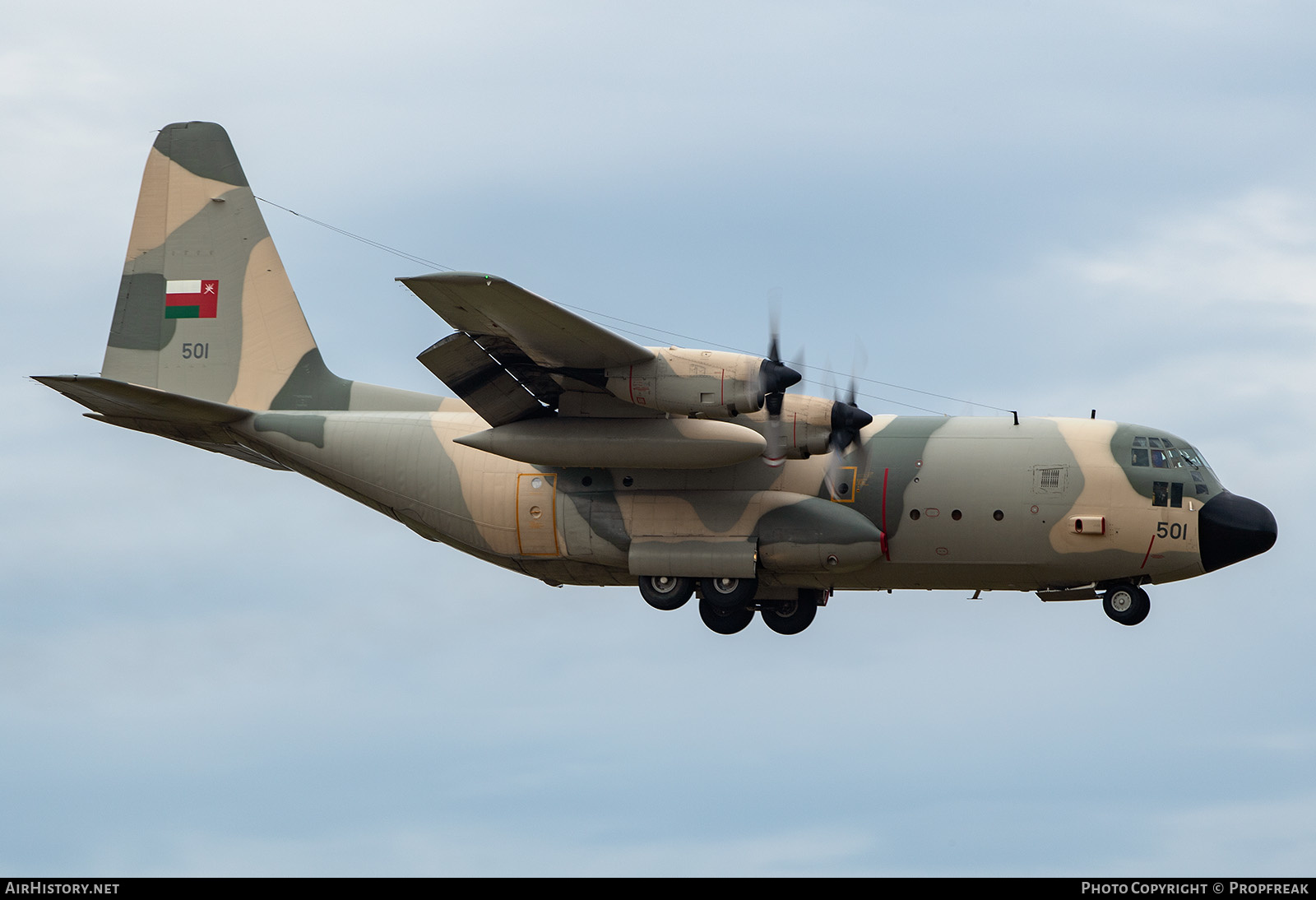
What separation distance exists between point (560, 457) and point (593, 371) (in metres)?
1.63

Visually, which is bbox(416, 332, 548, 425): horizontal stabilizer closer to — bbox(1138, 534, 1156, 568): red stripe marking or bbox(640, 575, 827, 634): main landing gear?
bbox(640, 575, 827, 634): main landing gear

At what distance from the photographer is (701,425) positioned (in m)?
22.8

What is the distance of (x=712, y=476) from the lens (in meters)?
24.1

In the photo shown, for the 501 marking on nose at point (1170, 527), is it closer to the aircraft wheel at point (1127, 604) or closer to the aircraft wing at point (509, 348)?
the aircraft wheel at point (1127, 604)

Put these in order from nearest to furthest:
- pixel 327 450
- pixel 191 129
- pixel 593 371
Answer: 1. pixel 593 371
2. pixel 327 450
3. pixel 191 129

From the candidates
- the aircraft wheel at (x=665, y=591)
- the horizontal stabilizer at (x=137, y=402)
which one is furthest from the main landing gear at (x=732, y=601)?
the horizontal stabilizer at (x=137, y=402)

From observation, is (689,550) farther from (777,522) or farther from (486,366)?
(486,366)

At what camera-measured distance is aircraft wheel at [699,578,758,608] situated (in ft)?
78.5

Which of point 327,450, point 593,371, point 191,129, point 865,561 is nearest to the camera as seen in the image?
point 593,371

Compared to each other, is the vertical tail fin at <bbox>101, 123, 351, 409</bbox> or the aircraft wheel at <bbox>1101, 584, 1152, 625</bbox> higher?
the vertical tail fin at <bbox>101, 123, 351, 409</bbox>

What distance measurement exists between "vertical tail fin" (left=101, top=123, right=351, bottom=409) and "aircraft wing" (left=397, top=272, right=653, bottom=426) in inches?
175

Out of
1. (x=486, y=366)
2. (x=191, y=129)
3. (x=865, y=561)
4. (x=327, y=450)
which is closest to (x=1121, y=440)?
(x=865, y=561)

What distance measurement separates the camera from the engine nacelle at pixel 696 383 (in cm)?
2153

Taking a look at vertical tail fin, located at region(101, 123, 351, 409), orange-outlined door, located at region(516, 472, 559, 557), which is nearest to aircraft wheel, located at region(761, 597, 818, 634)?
orange-outlined door, located at region(516, 472, 559, 557)
